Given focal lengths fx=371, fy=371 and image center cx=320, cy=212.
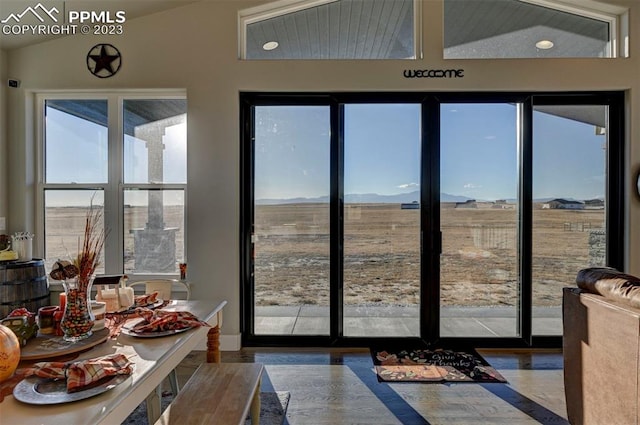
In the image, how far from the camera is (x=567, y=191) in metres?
3.69

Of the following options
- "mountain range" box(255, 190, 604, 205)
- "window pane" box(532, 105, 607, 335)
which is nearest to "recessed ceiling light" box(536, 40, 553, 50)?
"window pane" box(532, 105, 607, 335)

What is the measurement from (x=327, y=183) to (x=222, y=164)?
1042mm

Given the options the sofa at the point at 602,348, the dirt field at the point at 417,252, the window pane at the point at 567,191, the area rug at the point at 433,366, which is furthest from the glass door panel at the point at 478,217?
the sofa at the point at 602,348

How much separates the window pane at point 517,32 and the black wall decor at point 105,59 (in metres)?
3.22

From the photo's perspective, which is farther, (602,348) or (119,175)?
(119,175)

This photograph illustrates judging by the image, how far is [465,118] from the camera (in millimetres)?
3684

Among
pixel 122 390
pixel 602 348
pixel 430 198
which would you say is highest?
pixel 430 198

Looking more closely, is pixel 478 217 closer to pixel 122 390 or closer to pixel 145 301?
pixel 145 301

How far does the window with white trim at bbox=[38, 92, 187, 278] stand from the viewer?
3.74 metres

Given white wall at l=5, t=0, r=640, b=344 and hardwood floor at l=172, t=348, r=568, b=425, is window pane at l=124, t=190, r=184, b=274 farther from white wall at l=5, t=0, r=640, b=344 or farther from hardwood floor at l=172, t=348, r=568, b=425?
hardwood floor at l=172, t=348, r=568, b=425

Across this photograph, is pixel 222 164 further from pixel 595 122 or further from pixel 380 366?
pixel 595 122

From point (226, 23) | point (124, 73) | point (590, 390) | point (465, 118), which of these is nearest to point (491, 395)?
point (590, 390)

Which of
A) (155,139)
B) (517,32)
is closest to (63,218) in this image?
(155,139)

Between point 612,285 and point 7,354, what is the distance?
271 centimetres
